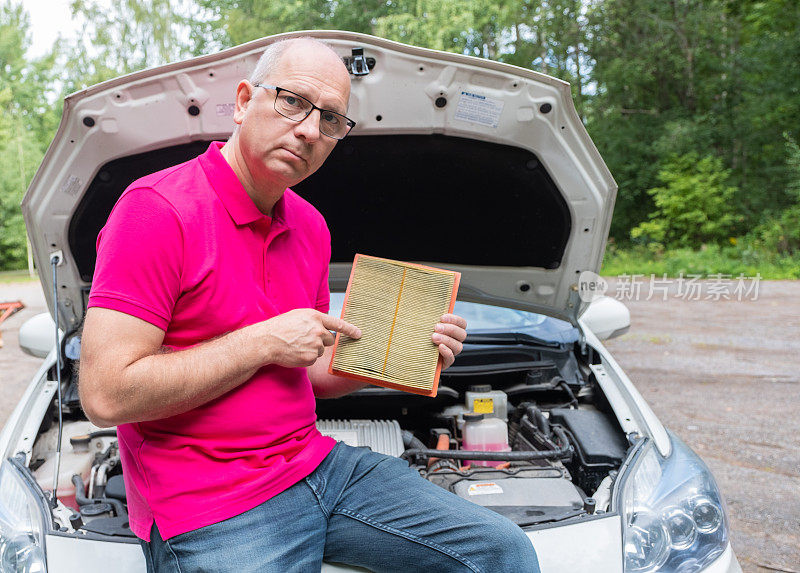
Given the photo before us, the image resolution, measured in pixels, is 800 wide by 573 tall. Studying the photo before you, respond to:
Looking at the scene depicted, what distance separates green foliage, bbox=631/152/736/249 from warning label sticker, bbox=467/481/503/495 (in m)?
16.7

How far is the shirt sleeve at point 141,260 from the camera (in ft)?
4.16

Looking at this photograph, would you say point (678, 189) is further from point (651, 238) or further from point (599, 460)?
point (599, 460)

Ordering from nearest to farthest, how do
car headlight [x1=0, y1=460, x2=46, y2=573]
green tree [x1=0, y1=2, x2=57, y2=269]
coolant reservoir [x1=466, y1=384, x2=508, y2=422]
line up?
A: car headlight [x1=0, y1=460, x2=46, y2=573]
coolant reservoir [x1=466, y1=384, x2=508, y2=422]
green tree [x1=0, y1=2, x2=57, y2=269]

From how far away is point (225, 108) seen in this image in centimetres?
225

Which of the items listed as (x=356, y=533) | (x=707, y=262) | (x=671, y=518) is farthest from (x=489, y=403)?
(x=707, y=262)

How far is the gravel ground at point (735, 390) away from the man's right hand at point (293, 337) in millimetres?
2369

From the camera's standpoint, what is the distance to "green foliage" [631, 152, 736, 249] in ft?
55.4

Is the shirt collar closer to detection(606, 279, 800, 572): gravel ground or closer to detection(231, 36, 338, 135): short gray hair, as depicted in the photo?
detection(231, 36, 338, 135): short gray hair

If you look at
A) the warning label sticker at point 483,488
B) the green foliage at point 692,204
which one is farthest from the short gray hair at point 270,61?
the green foliage at point 692,204

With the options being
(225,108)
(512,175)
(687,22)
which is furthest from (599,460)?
(687,22)

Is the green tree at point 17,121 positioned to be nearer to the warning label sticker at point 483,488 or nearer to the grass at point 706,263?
the grass at point 706,263

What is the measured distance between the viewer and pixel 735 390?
17.9ft

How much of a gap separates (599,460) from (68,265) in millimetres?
2143

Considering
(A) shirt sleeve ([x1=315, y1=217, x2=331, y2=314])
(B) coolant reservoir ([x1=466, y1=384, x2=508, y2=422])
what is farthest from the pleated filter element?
(B) coolant reservoir ([x1=466, y1=384, x2=508, y2=422])
